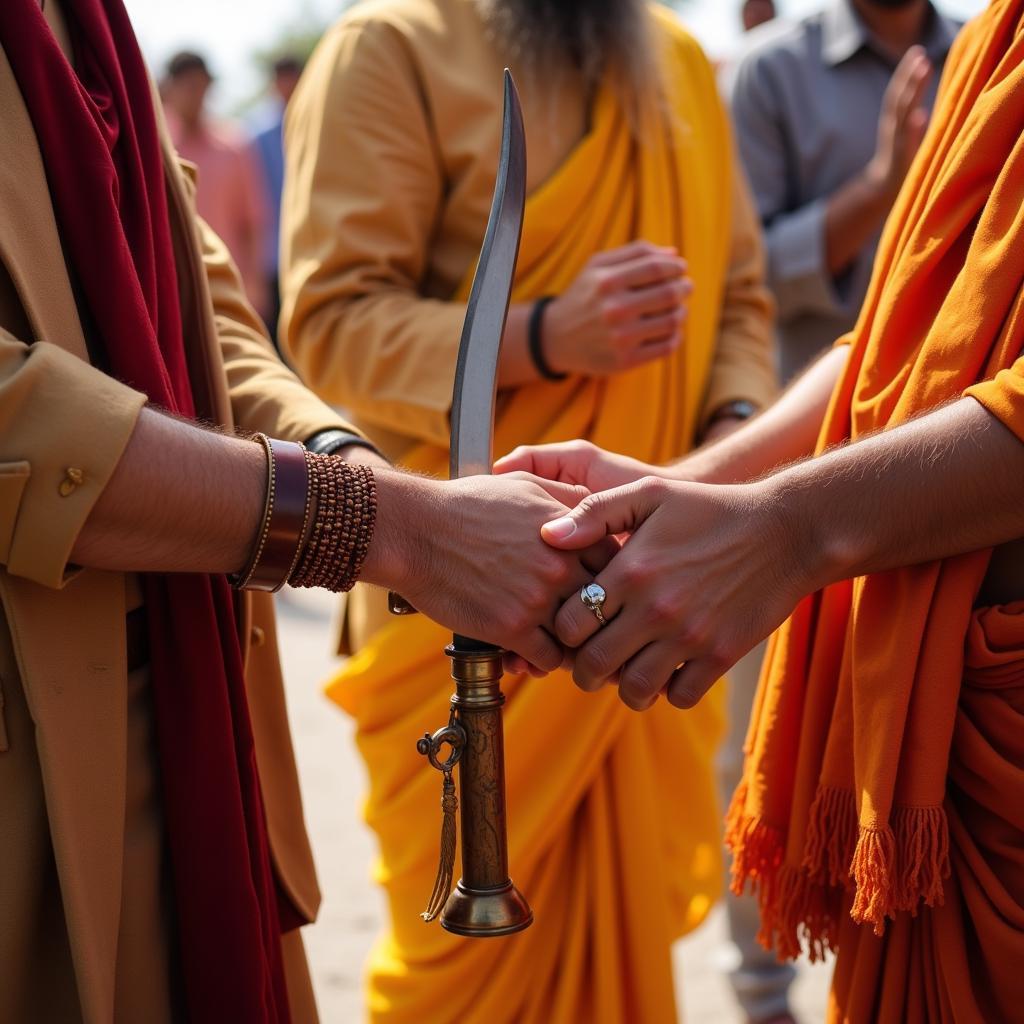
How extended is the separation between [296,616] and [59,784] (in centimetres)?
600

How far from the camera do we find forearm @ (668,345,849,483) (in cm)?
209

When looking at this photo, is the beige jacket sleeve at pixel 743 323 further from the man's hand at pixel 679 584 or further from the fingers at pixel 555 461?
the man's hand at pixel 679 584

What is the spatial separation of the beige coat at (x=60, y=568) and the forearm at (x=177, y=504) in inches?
1.5

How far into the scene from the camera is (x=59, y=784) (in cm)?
144

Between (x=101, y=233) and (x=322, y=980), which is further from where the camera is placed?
(x=322, y=980)

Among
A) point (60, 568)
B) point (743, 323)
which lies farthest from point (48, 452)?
point (743, 323)

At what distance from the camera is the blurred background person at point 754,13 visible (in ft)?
18.6

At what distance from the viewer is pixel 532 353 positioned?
2.58m

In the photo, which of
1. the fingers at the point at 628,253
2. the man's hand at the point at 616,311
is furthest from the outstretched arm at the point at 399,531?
the fingers at the point at 628,253

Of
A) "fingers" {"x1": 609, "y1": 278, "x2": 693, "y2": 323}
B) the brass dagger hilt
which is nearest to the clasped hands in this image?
the brass dagger hilt

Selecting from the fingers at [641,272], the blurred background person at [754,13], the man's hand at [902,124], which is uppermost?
the blurred background person at [754,13]

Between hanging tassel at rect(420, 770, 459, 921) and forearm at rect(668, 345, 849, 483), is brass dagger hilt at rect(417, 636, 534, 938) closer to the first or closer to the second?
hanging tassel at rect(420, 770, 459, 921)

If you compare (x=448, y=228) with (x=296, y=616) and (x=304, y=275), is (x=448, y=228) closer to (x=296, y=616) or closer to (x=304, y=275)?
(x=304, y=275)

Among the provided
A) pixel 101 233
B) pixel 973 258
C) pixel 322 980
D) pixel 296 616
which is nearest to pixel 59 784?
pixel 101 233
